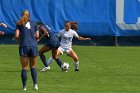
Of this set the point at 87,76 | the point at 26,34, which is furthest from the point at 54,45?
the point at 26,34

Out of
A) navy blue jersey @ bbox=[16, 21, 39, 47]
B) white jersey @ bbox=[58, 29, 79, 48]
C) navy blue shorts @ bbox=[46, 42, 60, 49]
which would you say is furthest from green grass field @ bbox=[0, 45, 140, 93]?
navy blue jersey @ bbox=[16, 21, 39, 47]

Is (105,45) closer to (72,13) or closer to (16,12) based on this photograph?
(72,13)

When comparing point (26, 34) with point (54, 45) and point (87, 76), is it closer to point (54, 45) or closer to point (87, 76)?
point (87, 76)

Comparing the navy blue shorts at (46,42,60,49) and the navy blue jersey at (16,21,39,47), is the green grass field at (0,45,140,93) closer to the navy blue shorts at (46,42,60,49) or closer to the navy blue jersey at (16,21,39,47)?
the navy blue shorts at (46,42,60,49)

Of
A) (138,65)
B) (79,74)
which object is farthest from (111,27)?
(79,74)

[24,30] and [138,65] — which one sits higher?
[24,30]

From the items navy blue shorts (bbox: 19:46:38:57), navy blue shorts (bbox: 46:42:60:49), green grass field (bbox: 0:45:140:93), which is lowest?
green grass field (bbox: 0:45:140:93)

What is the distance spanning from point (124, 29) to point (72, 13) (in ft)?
10.3

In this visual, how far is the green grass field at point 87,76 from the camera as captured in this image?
48.7ft

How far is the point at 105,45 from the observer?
112ft

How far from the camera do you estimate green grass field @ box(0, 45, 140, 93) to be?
584 inches

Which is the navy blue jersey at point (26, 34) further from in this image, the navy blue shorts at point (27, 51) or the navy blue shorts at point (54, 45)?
the navy blue shorts at point (54, 45)

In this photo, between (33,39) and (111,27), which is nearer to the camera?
(33,39)

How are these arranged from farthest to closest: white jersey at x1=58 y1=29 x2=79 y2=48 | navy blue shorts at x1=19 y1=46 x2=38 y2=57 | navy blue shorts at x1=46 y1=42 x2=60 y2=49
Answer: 1. white jersey at x1=58 y1=29 x2=79 y2=48
2. navy blue shorts at x1=46 y1=42 x2=60 y2=49
3. navy blue shorts at x1=19 y1=46 x2=38 y2=57
